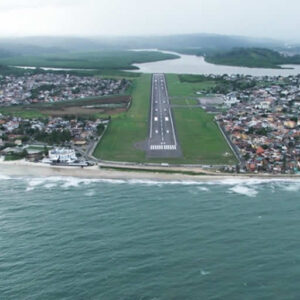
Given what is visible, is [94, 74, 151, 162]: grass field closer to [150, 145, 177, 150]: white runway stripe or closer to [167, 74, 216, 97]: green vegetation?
[150, 145, 177, 150]: white runway stripe

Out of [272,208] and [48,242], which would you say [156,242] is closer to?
[48,242]

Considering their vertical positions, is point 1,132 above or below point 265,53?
below

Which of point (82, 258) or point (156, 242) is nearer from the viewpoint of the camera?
point (82, 258)

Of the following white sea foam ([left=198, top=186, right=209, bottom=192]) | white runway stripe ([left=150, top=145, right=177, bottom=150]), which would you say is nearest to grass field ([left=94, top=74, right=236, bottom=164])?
white runway stripe ([left=150, top=145, right=177, bottom=150])

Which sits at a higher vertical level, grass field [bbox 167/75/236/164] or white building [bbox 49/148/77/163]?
grass field [bbox 167/75/236/164]

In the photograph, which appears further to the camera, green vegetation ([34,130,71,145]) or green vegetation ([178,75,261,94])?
green vegetation ([178,75,261,94])

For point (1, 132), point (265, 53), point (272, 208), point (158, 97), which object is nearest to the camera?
point (272, 208)

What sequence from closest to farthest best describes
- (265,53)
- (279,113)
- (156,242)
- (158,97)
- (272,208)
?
(156,242)
(272,208)
(279,113)
(158,97)
(265,53)

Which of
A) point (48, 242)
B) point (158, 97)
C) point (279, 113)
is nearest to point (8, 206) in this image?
point (48, 242)
